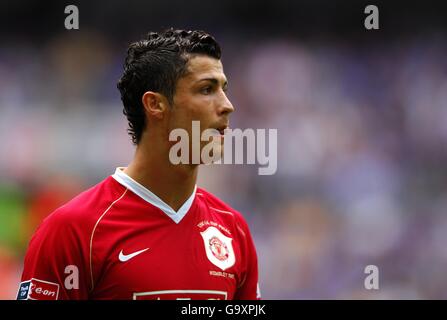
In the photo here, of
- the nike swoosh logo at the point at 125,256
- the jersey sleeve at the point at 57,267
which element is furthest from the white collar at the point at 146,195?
the jersey sleeve at the point at 57,267

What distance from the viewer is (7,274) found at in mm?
9000

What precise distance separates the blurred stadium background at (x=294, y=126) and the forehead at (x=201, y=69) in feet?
17.1

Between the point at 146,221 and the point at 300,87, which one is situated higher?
the point at 300,87

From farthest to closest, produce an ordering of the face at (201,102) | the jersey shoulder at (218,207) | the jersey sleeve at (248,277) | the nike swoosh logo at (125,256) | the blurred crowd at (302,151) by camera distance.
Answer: the blurred crowd at (302,151), the jersey shoulder at (218,207), the jersey sleeve at (248,277), the face at (201,102), the nike swoosh logo at (125,256)

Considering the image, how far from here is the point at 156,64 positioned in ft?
12.1

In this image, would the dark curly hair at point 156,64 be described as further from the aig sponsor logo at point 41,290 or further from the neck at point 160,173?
the aig sponsor logo at point 41,290

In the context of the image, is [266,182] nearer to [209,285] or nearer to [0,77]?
[0,77]

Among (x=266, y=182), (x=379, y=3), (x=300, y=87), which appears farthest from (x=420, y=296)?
(x=379, y=3)

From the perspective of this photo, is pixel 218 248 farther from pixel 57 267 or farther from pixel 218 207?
pixel 57 267

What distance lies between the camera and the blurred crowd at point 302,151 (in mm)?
9039

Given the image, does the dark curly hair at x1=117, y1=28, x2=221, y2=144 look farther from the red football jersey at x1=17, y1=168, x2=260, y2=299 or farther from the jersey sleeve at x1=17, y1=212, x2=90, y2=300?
the jersey sleeve at x1=17, y1=212, x2=90, y2=300

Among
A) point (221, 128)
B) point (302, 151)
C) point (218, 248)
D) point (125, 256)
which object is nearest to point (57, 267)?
point (125, 256)

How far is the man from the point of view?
331 cm
